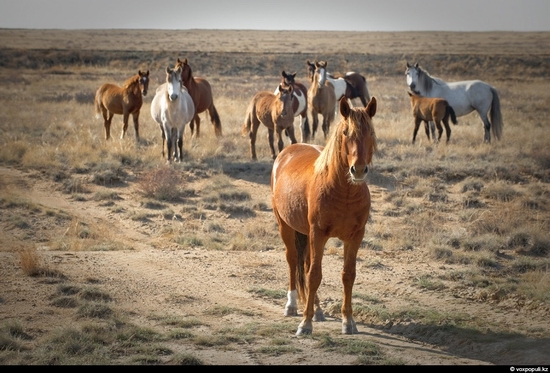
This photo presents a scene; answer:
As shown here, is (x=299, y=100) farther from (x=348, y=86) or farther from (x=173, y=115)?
(x=348, y=86)

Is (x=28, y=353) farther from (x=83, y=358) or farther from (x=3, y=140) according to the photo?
(x=3, y=140)

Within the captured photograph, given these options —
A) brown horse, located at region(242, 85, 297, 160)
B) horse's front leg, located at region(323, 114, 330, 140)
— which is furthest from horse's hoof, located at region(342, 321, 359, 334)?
horse's front leg, located at region(323, 114, 330, 140)

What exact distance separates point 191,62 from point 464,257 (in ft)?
153

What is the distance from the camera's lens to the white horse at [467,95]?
20.0 meters

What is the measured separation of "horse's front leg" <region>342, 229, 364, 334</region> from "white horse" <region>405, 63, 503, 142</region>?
1400 centimetres

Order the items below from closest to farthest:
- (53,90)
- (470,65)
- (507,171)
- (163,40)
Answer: (507,171) → (53,90) → (470,65) → (163,40)

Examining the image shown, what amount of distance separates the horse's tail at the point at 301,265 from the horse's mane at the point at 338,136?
102 centimetres

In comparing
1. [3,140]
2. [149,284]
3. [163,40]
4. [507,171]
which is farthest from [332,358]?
[163,40]

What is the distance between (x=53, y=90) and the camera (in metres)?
32.4

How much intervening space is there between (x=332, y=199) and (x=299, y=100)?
11.5 m

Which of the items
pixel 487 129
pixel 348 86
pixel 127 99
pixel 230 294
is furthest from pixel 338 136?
pixel 348 86

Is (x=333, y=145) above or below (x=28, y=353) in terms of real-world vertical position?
above

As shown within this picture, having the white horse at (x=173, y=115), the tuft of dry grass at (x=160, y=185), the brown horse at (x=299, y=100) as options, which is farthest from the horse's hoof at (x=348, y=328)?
the brown horse at (x=299, y=100)

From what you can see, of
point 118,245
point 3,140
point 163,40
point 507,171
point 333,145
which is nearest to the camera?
point 333,145
